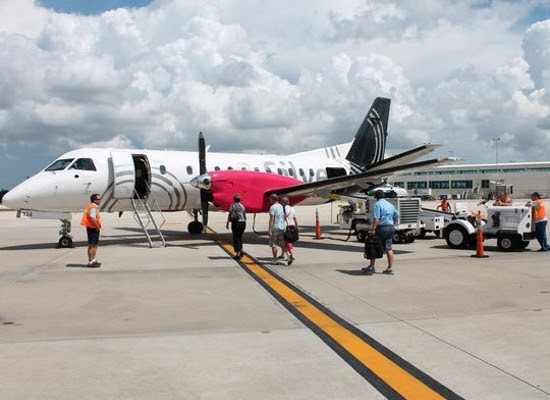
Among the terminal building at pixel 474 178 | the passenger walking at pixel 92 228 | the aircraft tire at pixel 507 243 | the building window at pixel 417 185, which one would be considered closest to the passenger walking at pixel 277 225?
the passenger walking at pixel 92 228

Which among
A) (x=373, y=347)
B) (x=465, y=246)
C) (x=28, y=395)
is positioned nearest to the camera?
(x=28, y=395)

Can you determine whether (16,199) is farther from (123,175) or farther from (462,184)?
(462,184)

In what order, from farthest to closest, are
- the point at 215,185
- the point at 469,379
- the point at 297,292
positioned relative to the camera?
1. the point at 215,185
2. the point at 297,292
3. the point at 469,379

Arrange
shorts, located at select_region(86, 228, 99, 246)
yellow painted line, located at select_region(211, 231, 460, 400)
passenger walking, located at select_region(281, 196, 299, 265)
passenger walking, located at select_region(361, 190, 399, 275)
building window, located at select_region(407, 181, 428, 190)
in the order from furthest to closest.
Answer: building window, located at select_region(407, 181, 428, 190), passenger walking, located at select_region(281, 196, 299, 265), shorts, located at select_region(86, 228, 99, 246), passenger walking, located at select_region(361, 190, 399, 275), yellow painted line, located at select_region(211, 231, 460, 400)

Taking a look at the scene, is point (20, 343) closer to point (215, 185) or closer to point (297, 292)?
point (297, 292)

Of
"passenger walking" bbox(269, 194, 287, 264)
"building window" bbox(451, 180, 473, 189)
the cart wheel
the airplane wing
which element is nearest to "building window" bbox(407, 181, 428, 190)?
"building window" bbox(451, 180, 473, 189)

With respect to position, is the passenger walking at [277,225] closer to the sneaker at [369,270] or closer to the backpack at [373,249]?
the sneaker at [369,270]

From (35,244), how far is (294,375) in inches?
619

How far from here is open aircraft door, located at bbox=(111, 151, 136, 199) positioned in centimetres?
1705

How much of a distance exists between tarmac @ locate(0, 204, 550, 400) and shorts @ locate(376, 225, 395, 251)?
2.50 feet

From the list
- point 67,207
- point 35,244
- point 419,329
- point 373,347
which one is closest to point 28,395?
point 373,347

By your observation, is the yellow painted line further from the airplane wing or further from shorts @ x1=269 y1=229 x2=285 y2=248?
the airplane wing

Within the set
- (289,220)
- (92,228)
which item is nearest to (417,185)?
(289,220)

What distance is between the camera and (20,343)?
19.6 feet
